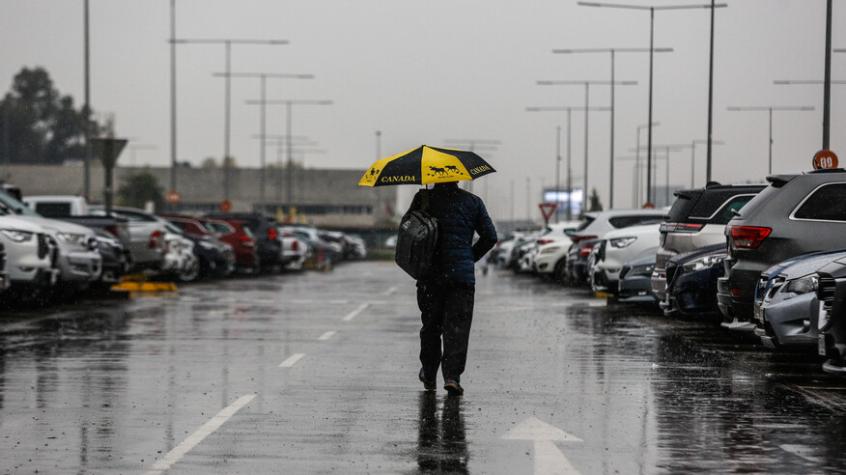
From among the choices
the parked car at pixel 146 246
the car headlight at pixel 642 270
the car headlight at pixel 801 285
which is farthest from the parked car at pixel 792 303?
the parked car at pixel 146 246

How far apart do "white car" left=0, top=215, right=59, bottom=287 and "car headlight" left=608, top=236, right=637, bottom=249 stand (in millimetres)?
8651

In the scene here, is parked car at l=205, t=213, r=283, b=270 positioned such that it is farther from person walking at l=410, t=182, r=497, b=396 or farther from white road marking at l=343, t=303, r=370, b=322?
person walking at l=410, t=182, r=497, b=396

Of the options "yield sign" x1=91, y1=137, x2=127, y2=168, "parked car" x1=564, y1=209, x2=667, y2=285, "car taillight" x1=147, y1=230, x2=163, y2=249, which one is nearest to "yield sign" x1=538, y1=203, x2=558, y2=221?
"parked car" x1=564, y1=209, x2=667, y2=285

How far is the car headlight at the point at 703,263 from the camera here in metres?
18.3

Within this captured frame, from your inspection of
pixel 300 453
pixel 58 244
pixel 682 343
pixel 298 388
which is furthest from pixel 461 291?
pixel 58 244

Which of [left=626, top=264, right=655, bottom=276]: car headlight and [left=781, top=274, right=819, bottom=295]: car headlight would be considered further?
[left=626, top=264, right=655, bottom=276]: car headlight

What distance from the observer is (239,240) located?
42.1 m

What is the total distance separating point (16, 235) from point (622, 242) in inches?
365

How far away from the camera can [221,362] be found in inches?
598

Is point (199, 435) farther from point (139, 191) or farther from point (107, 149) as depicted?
point (139, 191)

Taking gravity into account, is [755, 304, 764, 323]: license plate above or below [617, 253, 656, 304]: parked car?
above

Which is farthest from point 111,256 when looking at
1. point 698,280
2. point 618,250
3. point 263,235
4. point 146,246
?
point 263,235

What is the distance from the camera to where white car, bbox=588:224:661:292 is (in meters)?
24.2

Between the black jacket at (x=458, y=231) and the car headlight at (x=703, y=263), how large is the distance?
20.8 ft
